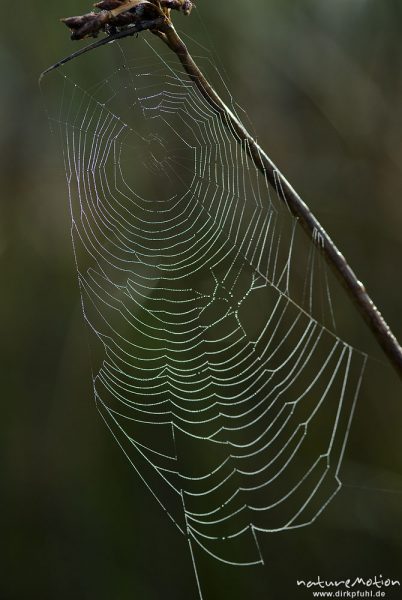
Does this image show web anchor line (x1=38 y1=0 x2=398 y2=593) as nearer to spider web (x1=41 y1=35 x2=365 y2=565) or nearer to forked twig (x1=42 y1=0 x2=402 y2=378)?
spider web (x1=41 y1=35 x2=365 y2=565)

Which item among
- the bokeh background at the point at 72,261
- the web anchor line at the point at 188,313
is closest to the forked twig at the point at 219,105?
the web anchor line at the point at 188,313

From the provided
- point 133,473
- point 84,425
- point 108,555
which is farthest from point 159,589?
point 84,425

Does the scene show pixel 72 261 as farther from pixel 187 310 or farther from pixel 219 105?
pixel 219 105

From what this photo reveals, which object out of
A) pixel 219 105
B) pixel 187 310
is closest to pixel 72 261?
pixel 187 310

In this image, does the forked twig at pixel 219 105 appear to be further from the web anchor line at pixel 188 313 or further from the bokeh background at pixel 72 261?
the bokeh background at pixel 72 261

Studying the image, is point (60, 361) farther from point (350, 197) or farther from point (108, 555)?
point (350, 197)

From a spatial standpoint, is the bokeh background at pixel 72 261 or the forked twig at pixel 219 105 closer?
the forked twig at pixel 219 105
